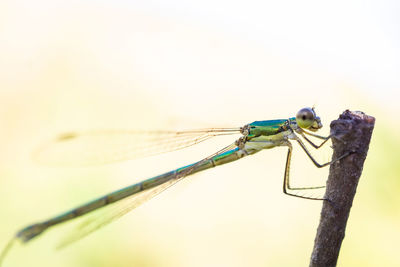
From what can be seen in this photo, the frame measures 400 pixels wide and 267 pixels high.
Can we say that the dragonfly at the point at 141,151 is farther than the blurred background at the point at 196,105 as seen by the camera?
No

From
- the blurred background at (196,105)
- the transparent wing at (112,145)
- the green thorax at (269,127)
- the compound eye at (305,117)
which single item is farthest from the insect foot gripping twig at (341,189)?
the blurred background at (196,105)

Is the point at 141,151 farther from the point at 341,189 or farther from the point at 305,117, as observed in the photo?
the point at 341,189

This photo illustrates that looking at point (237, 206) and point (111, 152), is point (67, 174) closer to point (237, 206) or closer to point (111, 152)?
point (111, 152)

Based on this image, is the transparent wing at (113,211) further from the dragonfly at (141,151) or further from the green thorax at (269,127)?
the green thorax at (269,127)

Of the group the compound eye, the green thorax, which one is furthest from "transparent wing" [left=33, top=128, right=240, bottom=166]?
the compound eye

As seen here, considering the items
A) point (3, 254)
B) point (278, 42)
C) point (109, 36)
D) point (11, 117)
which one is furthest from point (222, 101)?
point (3, 254)

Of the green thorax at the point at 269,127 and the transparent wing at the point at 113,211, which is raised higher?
the green thorax at the point at 269,127

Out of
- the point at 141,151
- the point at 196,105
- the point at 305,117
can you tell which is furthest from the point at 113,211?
the point at 196,105

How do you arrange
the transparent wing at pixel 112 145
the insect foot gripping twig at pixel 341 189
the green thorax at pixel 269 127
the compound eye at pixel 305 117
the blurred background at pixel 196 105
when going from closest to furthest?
1. the insect foot gripping twig at pixel 341 189
2. the compound eye at pixel 305 117
3. the green thorax at pixel 269 127
4. the transparent wing at pixel 112 145
5. the blurred background at pixel 196 105
